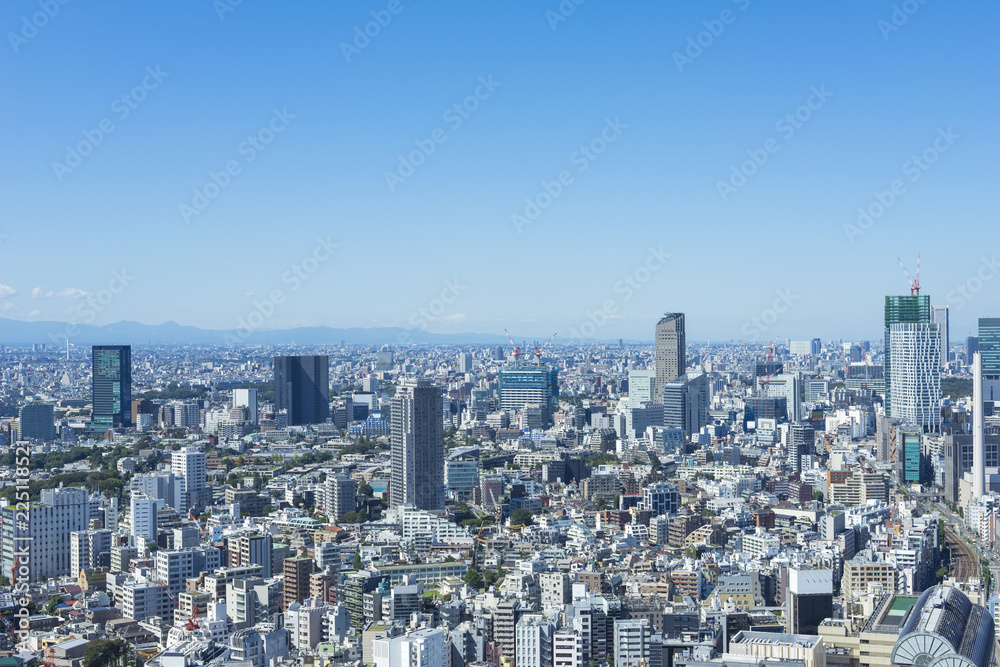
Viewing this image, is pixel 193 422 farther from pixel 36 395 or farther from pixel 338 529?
pixel 338 529

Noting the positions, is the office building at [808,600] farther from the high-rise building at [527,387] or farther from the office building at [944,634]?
the high-rise building at [527,387]

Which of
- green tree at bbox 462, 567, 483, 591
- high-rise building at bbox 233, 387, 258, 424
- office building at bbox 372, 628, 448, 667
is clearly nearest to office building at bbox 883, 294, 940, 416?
high-rise building at bbox 233, 387, 258, 424

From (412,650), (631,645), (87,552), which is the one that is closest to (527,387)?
(87,552)

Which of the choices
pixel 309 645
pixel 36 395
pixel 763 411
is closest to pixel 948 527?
pixel 309 645

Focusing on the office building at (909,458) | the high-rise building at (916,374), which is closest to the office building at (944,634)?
the office building at (909,458)

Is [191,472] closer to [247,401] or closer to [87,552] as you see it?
[87,552]

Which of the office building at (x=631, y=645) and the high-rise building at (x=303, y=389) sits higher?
the high-rise building at (x=303, y=389)
